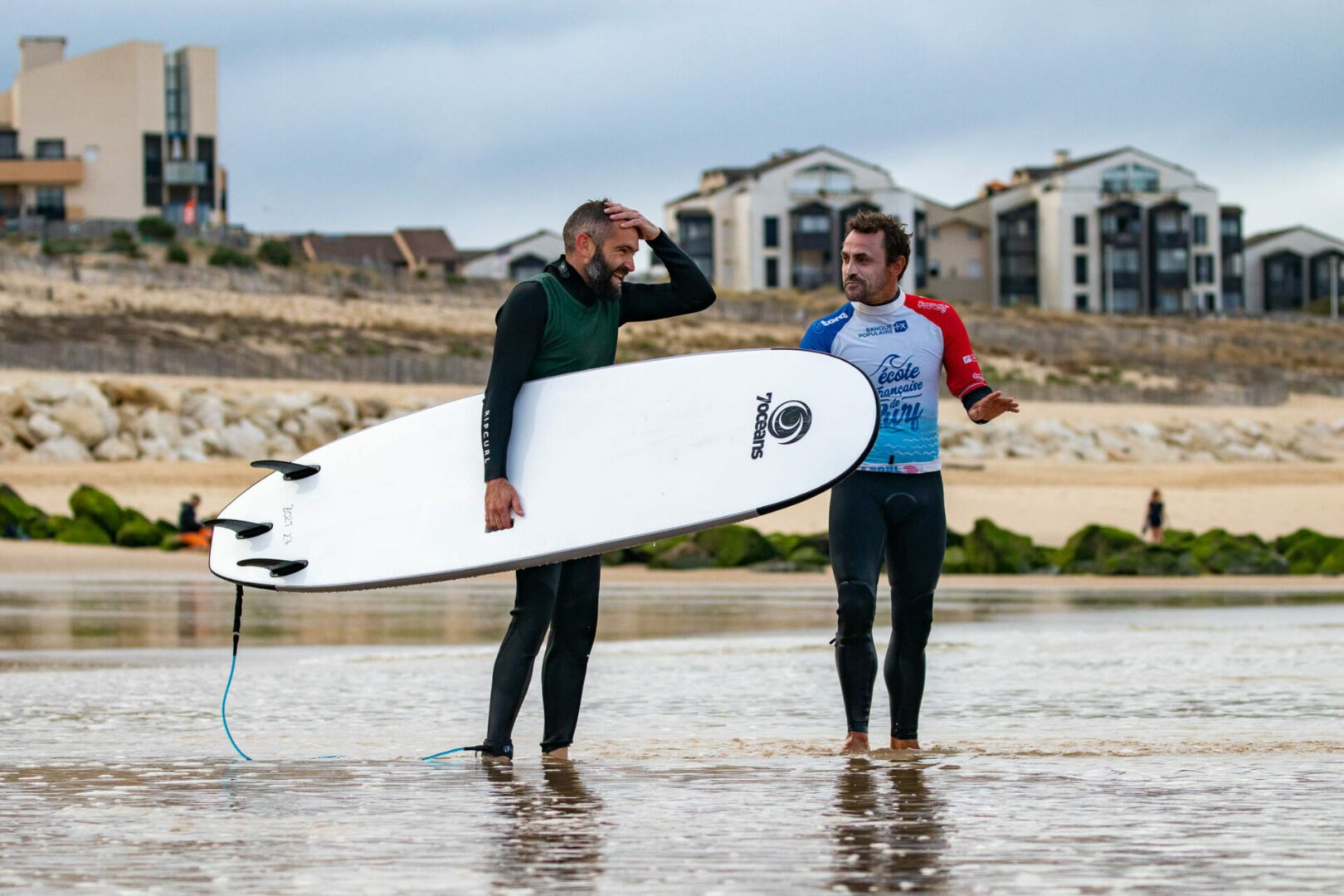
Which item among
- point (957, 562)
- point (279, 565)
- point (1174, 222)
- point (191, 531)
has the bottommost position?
point (957, 562)

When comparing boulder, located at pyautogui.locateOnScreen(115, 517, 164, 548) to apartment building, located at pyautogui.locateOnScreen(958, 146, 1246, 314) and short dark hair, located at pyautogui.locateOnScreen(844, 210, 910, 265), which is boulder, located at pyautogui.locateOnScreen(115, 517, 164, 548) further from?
apartment building, located at pyautogui.locateOnScreen(958, 146, 1246, 314)

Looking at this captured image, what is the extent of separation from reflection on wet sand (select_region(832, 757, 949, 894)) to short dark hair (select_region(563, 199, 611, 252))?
5.38ft

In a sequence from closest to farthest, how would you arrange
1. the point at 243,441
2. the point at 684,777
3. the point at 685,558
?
the point at 684,777, the point at 685,558, the point at 243,441

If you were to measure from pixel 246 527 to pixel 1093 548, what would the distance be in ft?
56.1

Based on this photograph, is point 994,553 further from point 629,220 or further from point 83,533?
point 629,220

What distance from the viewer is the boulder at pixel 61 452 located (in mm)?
32062

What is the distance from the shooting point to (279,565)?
5484 millimetres

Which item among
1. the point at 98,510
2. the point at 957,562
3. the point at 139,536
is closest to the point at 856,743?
the point at 957,562

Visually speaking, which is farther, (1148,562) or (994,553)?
(994,553)

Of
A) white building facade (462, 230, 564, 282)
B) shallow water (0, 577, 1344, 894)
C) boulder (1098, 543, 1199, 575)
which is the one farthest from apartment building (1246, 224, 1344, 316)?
shallow water (0, 577, 1344, 894)

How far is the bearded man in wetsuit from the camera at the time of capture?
4953 mm

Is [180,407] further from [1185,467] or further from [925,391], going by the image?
[925,391]

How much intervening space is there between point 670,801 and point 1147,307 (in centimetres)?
9317

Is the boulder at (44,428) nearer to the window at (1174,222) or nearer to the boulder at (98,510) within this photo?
the boulder at (98,510)
